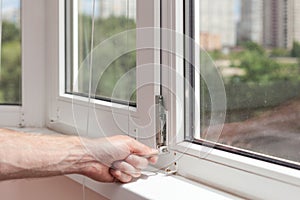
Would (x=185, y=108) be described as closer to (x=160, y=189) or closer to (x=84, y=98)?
(x=160, y=189)

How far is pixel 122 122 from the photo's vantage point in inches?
43.0

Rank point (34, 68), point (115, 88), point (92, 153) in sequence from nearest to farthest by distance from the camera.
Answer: point (92, 153) < point (115, 88) < point (34, 68)

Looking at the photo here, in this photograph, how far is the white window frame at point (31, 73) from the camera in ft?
4.90

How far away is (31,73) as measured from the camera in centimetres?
150

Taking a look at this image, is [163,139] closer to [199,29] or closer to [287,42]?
[199,29]

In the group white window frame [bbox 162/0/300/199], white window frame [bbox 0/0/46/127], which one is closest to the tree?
white window frame [bbox 162/0/300/199]

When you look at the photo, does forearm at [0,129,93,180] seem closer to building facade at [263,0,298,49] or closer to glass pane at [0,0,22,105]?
building facade at [263,0,298,49]

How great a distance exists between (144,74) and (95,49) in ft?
0.87

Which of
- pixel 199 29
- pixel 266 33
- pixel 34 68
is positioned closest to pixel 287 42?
pixel 266 33

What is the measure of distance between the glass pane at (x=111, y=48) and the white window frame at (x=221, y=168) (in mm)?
154

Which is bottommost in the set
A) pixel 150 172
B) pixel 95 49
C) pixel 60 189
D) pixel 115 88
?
pixel 60 189

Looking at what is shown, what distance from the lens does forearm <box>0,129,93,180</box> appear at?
2.82ft

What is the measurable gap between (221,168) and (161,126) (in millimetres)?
183

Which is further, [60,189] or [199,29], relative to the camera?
[60,189]
